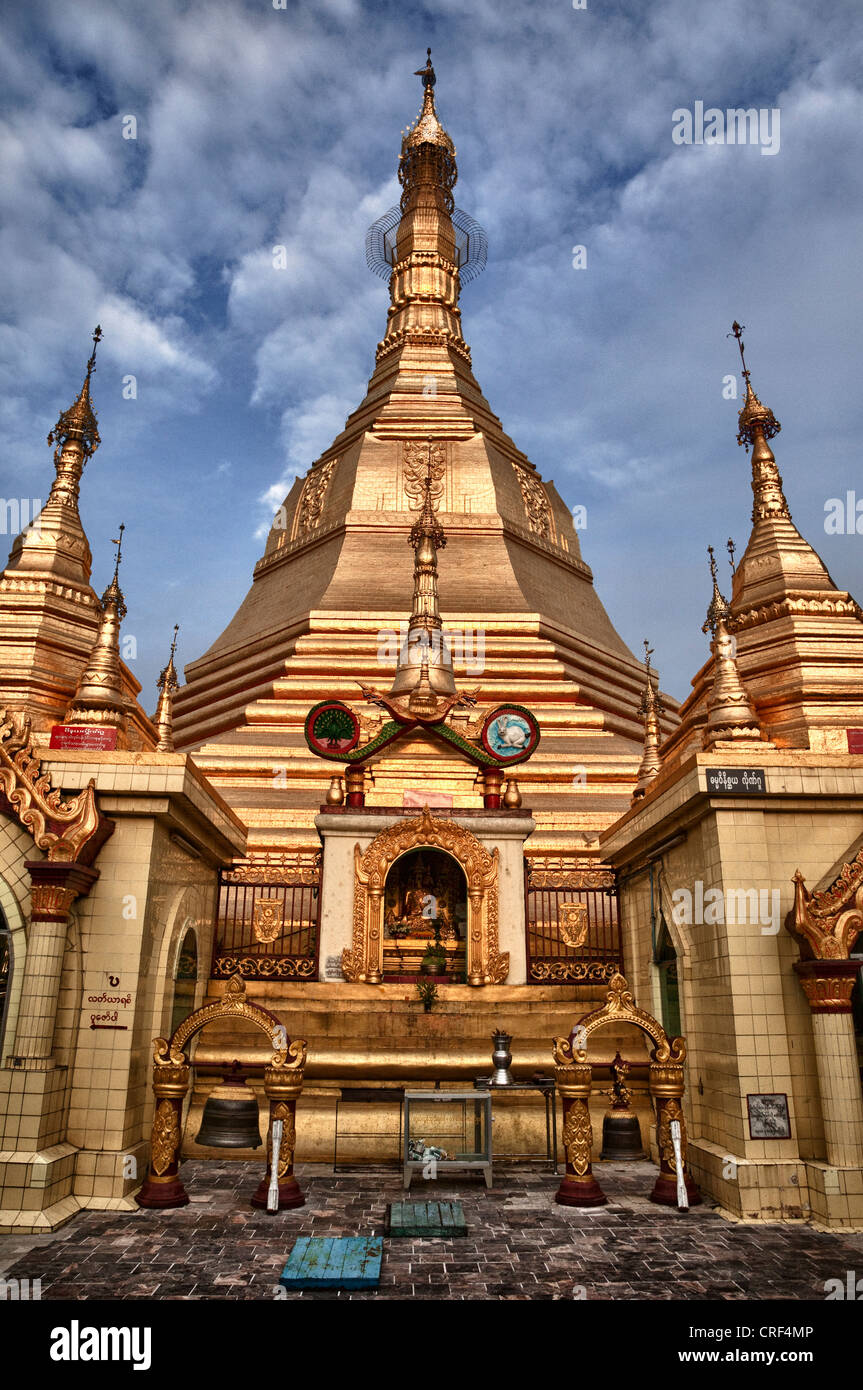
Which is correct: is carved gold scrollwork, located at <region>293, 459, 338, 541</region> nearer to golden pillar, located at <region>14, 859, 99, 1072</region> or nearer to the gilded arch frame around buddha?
the gilded arch frame around buddha

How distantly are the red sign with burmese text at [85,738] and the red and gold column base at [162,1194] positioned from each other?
484cm

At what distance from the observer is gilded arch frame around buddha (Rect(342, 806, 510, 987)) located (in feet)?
42.8

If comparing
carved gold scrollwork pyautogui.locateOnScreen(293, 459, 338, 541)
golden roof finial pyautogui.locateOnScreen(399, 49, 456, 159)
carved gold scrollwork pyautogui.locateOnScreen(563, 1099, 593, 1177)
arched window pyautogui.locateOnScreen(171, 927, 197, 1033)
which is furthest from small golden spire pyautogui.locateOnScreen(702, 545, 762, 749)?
golden roof finial pyautogui.locateOnScreen(399, 49, 456, 159)

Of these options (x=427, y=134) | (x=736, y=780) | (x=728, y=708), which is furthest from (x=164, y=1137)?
(x=427, y=134)

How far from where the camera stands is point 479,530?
26.5 metres

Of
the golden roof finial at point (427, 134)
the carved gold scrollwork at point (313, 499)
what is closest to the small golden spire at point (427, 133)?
the golden roof finial at point (427, 134)

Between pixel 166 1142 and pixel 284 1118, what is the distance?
1.15 m

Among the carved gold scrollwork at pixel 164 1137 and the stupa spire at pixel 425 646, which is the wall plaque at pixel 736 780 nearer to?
the carved gold scrollwork at pixel 164 1137

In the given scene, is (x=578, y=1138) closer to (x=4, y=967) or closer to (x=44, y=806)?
(x=4, y=967)

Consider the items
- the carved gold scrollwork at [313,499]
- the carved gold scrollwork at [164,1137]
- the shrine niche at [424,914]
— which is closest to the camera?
the carved gold scrollwork at [164,1137]

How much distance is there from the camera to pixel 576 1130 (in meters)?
9.16

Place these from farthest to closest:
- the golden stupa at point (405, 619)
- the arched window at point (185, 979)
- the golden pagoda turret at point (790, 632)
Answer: the golden stupa at point (405, 619) < the golden pagoda turret at point (790, 632) < the arched window at point (185, 979)

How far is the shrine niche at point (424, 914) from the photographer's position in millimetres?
13766
